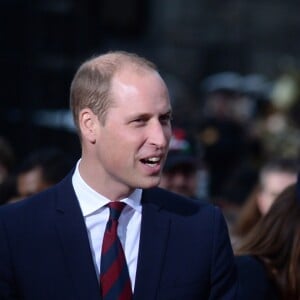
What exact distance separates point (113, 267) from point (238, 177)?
5.06 m

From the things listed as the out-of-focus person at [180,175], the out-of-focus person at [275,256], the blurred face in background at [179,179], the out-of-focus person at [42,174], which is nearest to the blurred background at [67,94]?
the out-of-focus person at [180,175]

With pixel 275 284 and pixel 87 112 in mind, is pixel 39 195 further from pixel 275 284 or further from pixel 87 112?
pixel 275 284

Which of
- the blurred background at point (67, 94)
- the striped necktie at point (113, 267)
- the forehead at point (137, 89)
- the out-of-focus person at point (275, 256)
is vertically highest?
the forehead at point (137, 89)

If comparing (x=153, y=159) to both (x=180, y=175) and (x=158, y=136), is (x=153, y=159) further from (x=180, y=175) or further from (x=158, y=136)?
(x=180, y=175)

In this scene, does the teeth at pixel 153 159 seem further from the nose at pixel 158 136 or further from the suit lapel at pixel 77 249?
the suit lapel at pixel 77 249

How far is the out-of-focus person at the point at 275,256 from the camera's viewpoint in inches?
186

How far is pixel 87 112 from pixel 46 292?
2.05ft

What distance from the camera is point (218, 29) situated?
26.1 meters

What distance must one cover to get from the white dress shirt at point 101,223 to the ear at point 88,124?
0.16 meters

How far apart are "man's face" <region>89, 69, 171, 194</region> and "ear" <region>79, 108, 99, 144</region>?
49 millimetres

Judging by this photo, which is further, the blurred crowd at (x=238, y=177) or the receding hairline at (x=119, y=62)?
the blurred crowd at (x=238, y=177)

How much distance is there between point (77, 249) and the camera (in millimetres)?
3951

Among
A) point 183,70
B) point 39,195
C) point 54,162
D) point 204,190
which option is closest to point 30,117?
point 204,190

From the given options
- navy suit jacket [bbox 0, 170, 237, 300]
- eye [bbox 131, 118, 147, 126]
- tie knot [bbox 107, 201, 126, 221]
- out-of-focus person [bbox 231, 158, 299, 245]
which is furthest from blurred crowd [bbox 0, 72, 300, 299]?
eye [bbox 131, 118, 147, 126]
